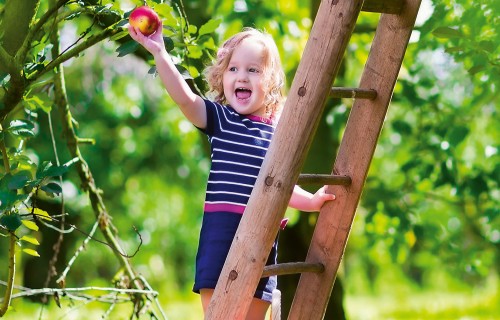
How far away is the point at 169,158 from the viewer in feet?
39.6

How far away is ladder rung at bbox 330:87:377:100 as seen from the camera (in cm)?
224

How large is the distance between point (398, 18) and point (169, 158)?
384 inches

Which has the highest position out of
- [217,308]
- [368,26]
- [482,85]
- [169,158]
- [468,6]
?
[169,158]

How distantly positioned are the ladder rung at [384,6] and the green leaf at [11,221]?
0.99 m

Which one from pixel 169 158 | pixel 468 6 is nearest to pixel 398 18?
pixel 468 6

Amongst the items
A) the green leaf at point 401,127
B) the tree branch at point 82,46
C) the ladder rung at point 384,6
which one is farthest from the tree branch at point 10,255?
the green leaf at point 401,127

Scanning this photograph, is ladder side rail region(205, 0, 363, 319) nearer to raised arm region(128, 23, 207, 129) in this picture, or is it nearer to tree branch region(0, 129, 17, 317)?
raised arm region(128, 23, 207, 129)

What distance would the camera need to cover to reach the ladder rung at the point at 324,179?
7.24 ft

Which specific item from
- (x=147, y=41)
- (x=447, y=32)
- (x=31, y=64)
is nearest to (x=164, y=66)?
(x=147, y=41)

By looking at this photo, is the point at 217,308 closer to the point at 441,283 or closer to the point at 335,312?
the point at 335,312

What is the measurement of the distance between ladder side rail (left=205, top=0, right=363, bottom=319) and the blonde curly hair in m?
0.28

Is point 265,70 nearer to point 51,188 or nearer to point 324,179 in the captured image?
point 324,179

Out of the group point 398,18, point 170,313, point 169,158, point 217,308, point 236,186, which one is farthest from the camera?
point 169,158

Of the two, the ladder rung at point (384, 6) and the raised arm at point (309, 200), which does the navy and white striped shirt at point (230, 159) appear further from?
the ladder rung at point (384, 6)
